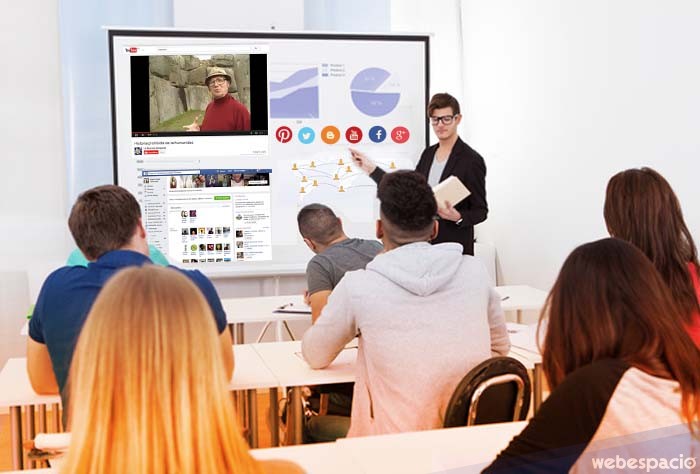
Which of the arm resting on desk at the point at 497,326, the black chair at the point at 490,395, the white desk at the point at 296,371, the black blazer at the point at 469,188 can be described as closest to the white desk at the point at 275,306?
the black blazer at the point at 469,188

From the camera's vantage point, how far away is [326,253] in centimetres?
353

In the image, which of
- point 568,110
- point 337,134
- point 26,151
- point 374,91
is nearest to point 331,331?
point 568,110

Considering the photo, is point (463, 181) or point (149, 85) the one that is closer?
point (463, 181)

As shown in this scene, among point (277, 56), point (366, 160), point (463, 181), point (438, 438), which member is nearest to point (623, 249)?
point (438, 438)

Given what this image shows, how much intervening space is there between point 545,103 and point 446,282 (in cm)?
321

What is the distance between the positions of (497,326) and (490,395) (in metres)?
0.39

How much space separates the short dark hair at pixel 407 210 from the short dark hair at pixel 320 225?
971 millimetres

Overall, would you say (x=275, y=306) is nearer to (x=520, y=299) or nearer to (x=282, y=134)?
(x=520, y=299)

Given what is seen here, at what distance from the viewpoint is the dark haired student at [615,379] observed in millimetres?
1508

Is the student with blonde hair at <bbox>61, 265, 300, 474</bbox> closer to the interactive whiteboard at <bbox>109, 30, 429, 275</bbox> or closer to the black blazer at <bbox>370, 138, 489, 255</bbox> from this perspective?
the black blazer at <bbox>370, 138, 489, 255</bbox>

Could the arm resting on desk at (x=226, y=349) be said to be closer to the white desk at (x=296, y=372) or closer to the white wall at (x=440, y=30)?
the white desk at (x=296, y=372)

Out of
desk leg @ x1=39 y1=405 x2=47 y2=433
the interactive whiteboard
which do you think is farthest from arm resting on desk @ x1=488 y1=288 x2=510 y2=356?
the interactive whiteboard

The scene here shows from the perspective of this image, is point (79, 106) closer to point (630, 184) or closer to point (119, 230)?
point (119, 230)

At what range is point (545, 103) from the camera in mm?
5402
